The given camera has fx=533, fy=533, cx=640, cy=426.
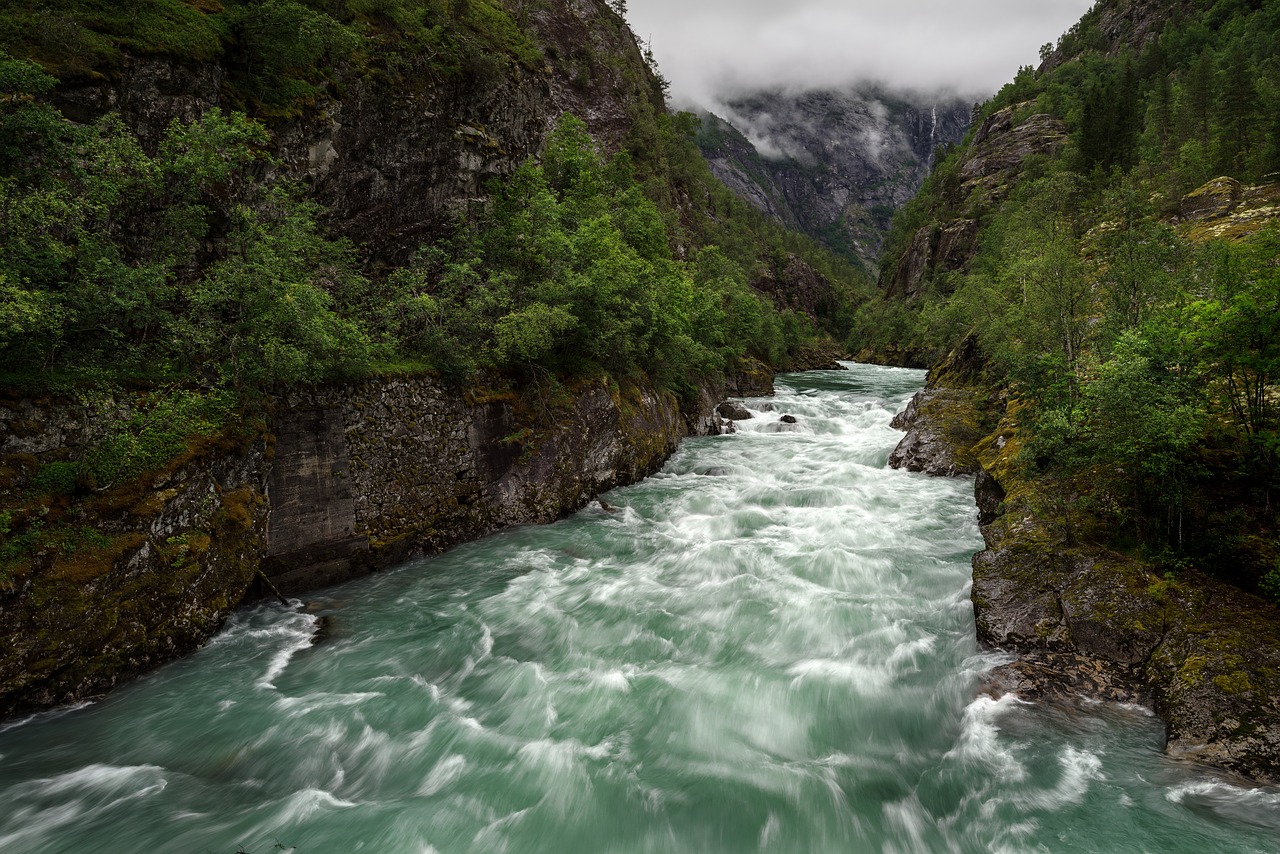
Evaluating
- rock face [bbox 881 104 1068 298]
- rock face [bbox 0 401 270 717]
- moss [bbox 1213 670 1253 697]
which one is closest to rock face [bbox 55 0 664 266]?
rock face [bbox 0 401 270 717]

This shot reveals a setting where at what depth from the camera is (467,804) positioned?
7059 mm

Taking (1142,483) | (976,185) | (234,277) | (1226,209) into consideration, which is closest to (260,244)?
(234,277)

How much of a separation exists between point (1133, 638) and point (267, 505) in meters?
15.7

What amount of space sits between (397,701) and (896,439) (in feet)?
81.1

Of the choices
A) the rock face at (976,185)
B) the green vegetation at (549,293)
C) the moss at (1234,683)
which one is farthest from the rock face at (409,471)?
the rock face at (976,185)

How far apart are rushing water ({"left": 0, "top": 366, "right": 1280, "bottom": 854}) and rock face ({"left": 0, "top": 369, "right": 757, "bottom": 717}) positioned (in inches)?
31.9

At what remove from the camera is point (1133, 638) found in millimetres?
8180

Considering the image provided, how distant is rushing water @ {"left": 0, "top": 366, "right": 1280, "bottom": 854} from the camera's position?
651 centimetres

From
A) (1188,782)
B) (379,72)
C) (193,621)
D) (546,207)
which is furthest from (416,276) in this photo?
(1188,782)

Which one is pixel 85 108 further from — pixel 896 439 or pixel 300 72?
pixel 896 439

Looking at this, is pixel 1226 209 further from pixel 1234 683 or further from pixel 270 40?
pixel 270 40

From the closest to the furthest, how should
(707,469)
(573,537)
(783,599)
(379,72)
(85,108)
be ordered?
(85,108) → (783,599) → (573,537) → (379,72) → (707,469)

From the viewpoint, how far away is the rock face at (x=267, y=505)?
7883 millimetres

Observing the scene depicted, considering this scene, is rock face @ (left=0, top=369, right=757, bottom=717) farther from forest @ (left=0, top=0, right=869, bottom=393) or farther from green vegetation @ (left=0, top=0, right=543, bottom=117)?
green vegetation @ (left=0, top=0, right=543, bottom=117)
